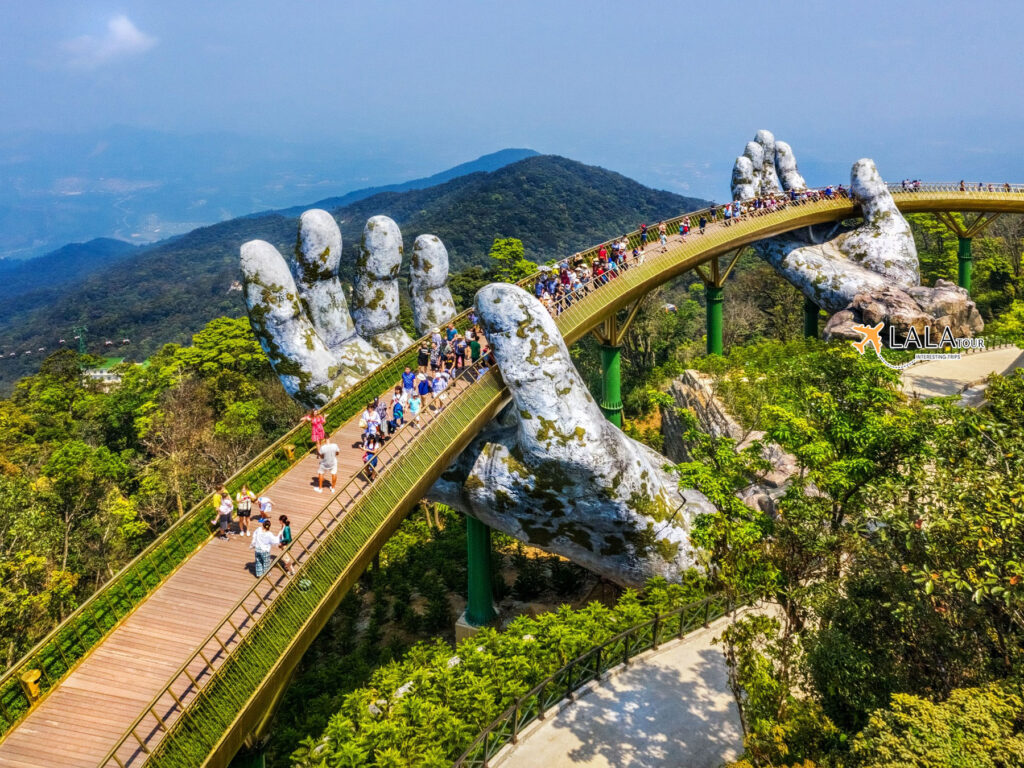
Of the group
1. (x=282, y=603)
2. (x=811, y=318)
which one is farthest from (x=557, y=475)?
(x=811, y=318)

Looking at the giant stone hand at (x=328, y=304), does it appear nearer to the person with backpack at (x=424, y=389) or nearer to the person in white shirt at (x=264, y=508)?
the person with backpack at (x=424, y=389)

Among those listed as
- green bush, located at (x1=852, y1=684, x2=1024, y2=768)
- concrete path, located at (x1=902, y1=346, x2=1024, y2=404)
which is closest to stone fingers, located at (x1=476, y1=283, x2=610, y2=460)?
green bush, located at (x1=852, y1=684, x2=1024, y2=768)

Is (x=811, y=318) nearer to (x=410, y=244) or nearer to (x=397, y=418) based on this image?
(x=397, y=418)

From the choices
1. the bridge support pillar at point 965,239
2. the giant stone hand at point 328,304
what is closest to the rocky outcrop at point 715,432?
the giant stone hand at point 328,304

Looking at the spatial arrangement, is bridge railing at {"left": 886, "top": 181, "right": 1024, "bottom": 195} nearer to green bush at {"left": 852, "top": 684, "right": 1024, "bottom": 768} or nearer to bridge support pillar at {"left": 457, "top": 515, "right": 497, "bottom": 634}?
bridge support pillar at {"left": 457, "top": 515, "right": 497, "bottom": 634}

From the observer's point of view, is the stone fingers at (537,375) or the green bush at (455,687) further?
the stone fingers at (537,375)

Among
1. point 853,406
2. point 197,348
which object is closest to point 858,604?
point 853,406
